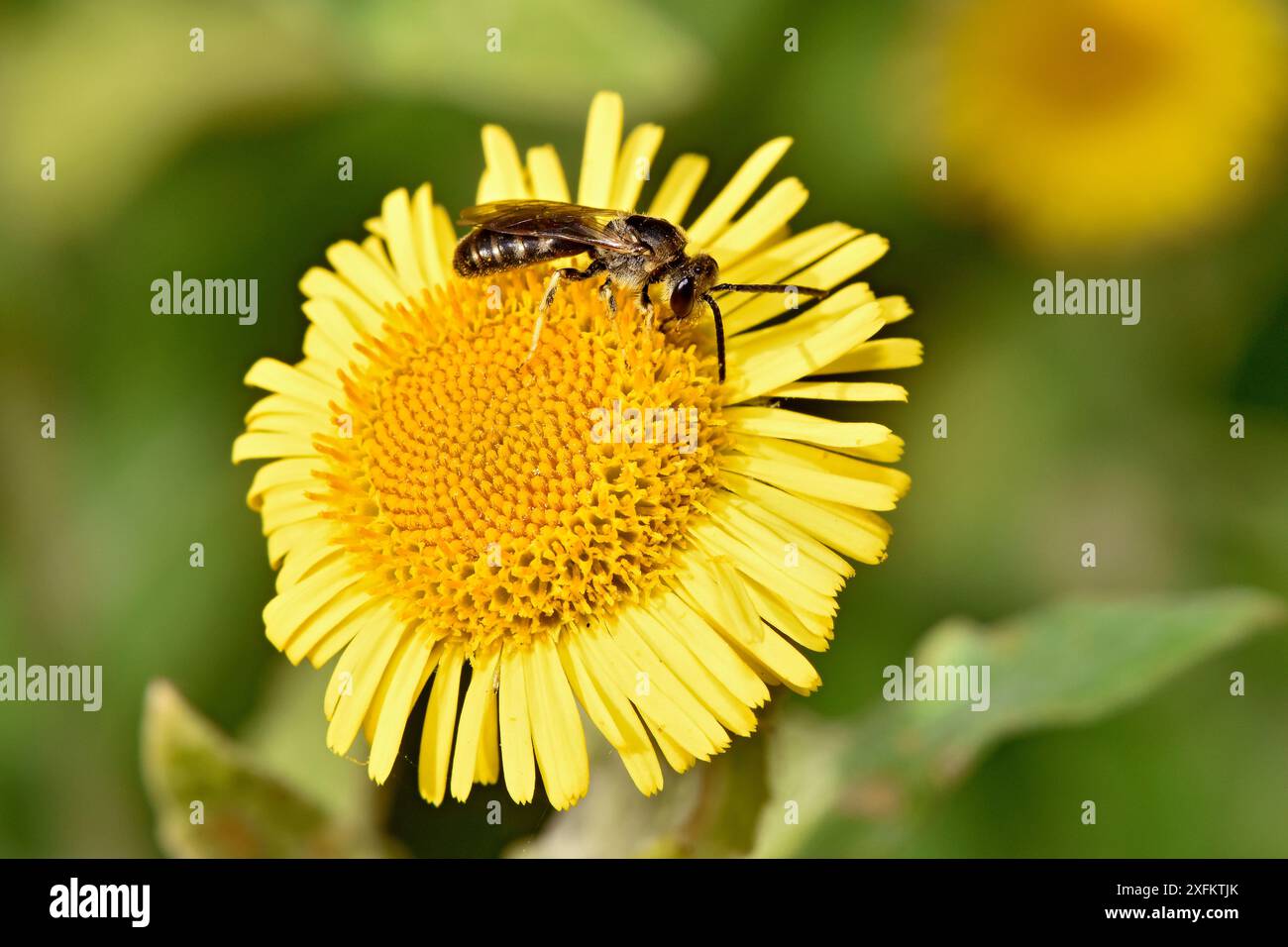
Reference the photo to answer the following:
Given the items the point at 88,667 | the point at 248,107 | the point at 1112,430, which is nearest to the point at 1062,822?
the point at 1112,430

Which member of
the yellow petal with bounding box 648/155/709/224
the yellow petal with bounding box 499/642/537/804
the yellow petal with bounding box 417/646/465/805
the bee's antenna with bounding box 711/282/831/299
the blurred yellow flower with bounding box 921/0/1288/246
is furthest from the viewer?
the blurred yellow flower with bounding box 921/0/1288/246

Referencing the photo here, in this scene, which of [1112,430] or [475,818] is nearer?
[475,818]

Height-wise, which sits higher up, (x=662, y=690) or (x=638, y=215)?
(x=638, y=215)

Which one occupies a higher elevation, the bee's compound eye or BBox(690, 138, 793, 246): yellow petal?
BBox(690, 138, 793, 246): yellow petal

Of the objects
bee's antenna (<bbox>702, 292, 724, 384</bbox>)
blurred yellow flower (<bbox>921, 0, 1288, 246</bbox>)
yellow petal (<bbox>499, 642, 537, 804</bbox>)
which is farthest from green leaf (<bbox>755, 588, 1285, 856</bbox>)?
blurred yellow flower (<bbox>921, 0, 1288, 246</bbox>)

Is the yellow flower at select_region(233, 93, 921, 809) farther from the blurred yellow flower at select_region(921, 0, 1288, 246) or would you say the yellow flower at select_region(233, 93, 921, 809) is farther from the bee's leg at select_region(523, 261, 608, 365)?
the blurred yellow flower at select_region(921, 0, 1288, 246)

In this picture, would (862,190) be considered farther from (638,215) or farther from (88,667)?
(88,667)

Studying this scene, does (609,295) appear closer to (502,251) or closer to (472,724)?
(502,251)
